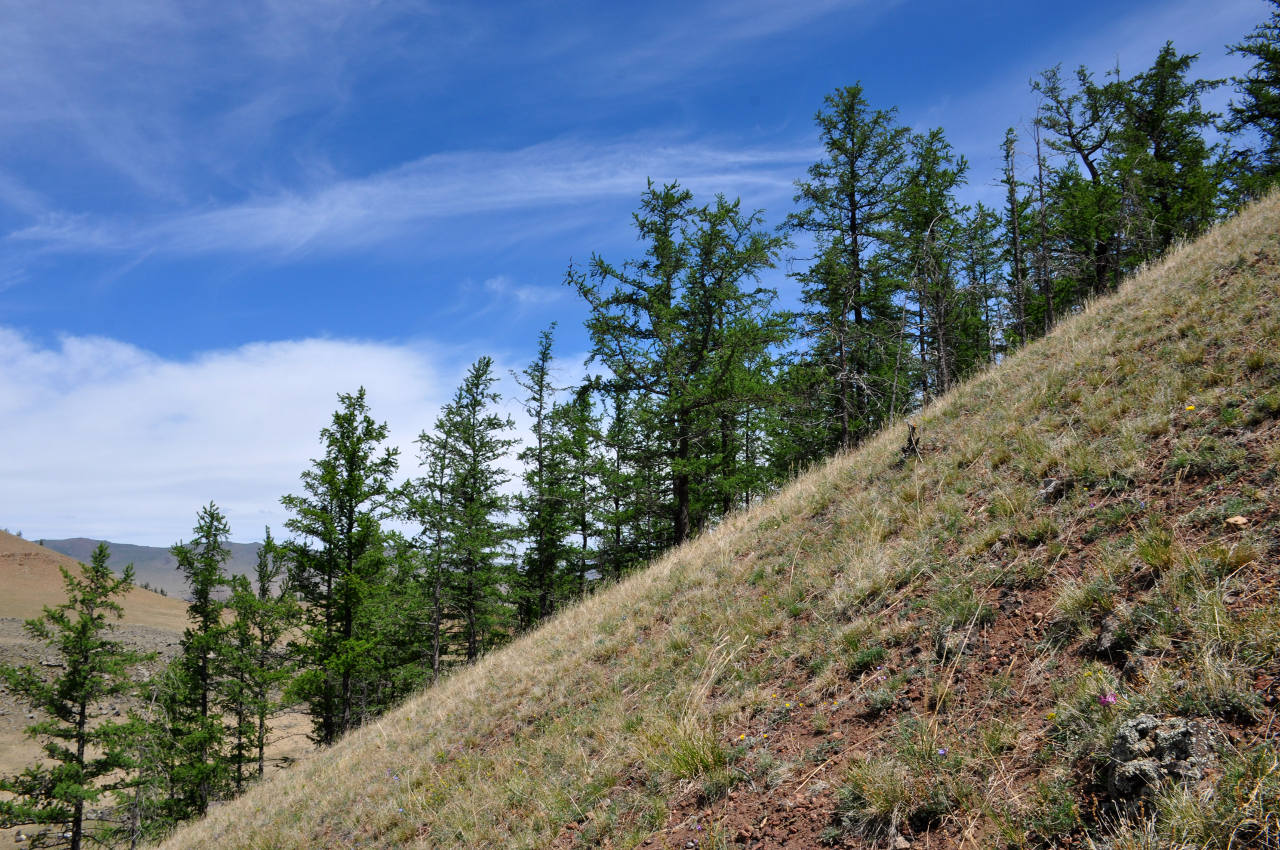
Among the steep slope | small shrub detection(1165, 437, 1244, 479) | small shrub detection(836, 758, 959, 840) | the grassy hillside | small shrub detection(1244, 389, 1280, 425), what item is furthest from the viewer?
the steep slope

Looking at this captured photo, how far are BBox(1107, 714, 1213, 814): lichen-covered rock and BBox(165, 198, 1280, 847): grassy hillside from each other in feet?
0.05

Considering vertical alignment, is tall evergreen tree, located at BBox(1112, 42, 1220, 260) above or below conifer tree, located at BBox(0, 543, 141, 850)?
above

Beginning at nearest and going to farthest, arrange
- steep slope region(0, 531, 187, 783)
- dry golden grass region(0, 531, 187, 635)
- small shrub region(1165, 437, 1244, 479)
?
small shrub region(1165, 437, 1244, 479)
steep slope region(0, 531, 187, 783)
dry golden grass region(0, 531, 187, 635)

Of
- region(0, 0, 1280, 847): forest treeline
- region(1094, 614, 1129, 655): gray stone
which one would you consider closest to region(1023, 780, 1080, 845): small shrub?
region(1094, 614, 1129, 655): gray stone

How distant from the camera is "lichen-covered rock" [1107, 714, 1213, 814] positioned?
240cm

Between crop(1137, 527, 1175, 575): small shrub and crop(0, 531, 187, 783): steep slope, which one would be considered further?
crop(0, 531, 187, 783): steep slope

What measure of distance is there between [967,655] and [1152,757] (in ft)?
4.94

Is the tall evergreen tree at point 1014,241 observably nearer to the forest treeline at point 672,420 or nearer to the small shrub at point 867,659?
the forest treeline at point 672,420

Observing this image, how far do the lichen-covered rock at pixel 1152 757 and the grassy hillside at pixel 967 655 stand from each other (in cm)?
2

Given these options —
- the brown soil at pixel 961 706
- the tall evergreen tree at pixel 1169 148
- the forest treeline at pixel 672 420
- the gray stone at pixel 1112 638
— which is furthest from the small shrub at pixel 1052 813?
the tall evergreen tree at pixel 1169 148

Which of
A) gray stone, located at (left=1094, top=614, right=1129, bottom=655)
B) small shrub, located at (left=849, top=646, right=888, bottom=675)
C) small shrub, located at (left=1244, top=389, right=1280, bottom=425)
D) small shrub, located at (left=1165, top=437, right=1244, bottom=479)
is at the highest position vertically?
small shrub, located at (left=1244, top=389, right=1280, bottom=425)

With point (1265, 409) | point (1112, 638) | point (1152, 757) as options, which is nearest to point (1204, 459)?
point (1265, 409)

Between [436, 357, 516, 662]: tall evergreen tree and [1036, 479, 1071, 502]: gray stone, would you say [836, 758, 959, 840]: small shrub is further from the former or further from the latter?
[436, 357, 516, 662]: tall evergreen tree

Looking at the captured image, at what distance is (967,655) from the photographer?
13.2 ft
